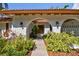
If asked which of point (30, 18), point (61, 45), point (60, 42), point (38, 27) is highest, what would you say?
point (30, 18)

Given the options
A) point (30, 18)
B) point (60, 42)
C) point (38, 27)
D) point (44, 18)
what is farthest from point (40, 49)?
point (38, 27)

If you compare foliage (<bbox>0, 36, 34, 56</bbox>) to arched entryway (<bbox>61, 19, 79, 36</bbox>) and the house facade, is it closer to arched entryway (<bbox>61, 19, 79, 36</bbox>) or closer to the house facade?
the house facade

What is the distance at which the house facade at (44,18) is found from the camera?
14930 millimetres

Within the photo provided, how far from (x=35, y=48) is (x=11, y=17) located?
12.1ft

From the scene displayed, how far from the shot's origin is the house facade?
49.0ft

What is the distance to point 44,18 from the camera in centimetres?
1598

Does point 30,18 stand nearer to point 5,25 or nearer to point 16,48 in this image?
point 5,25

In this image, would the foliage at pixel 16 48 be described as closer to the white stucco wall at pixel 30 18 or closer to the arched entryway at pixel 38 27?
the white stucco wall at pixel 30 18

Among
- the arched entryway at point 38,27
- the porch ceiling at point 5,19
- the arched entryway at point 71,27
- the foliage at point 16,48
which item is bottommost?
the arched entryway at point 38,27

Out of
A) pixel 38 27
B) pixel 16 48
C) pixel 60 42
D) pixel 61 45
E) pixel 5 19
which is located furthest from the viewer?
pixel 38 27

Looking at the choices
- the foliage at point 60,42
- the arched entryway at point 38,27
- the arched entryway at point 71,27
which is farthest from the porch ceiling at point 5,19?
the arched entryway at point 71,27

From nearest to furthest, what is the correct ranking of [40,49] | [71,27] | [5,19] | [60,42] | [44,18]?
[60,42] → [40,49] → [44,18] → [5,19] → [71,27]

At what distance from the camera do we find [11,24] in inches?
644

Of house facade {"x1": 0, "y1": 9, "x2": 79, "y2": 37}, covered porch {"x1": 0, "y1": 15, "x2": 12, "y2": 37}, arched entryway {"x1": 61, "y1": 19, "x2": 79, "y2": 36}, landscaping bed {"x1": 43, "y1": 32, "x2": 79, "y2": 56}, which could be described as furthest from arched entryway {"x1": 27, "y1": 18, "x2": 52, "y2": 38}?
landscaping bed {"x1": 43, "y1": 32, "x2": 79, "y2": 56}
